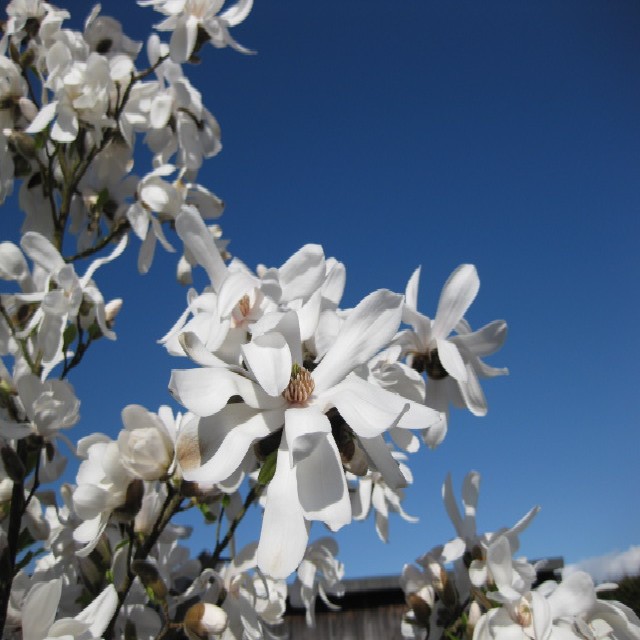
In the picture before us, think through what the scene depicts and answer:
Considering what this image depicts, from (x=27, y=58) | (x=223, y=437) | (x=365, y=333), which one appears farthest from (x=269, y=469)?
(x=27, y=58)

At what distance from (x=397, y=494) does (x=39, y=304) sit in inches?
37.6

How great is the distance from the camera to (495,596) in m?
0.90

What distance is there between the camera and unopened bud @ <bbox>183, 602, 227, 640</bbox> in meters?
0.82

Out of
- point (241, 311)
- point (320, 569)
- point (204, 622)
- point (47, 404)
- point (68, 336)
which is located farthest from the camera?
point (320, 569)

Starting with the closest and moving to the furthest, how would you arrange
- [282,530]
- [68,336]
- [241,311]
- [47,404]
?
[282,530]
[241,311]
[47,404]
[68,336]

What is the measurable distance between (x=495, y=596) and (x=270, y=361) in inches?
23.0

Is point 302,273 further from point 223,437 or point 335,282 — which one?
point 223,437

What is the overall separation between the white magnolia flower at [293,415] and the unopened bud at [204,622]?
36 centimetres

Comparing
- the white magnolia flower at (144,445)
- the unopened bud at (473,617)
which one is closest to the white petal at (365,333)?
the white magnolia flower at (144,445)

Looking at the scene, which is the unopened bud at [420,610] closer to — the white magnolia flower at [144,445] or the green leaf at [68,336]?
the white magnolia flower at [144,445]

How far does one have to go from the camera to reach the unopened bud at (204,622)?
825 mm

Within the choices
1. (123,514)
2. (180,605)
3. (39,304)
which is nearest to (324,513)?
(123,514)

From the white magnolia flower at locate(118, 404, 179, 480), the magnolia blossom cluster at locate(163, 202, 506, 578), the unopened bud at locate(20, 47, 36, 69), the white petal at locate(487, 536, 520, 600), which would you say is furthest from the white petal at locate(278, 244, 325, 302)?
the unopened bud at locate(20, 47, 36, 69)

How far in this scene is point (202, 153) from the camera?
1551 mm
